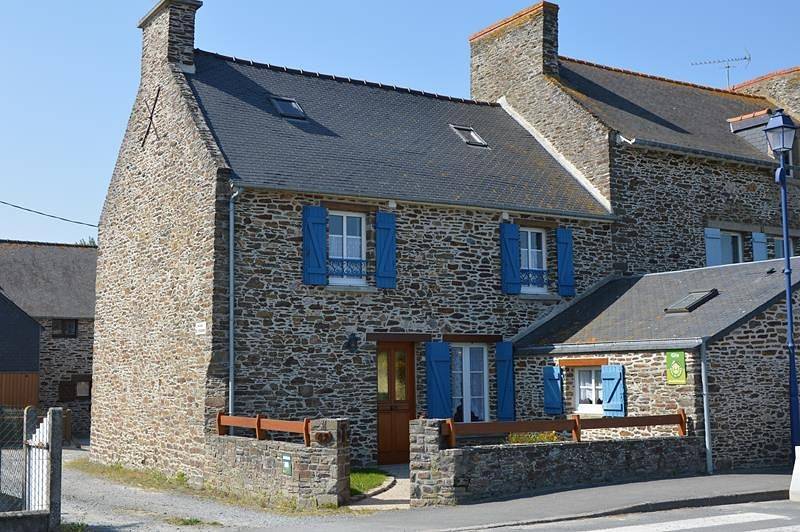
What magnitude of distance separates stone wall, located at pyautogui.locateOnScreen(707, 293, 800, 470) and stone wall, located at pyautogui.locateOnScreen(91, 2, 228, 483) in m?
8.07

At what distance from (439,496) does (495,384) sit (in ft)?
20.3

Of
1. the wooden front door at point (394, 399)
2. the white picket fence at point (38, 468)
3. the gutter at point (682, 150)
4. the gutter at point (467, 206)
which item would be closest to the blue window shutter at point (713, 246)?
the gutter at point (682, 150)

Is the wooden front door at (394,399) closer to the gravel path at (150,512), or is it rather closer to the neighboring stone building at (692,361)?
the neighboring stone building at (692,361)

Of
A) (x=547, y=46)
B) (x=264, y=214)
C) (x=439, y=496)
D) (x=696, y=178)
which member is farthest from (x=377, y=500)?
(x=547, y=46)

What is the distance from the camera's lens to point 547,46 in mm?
23641

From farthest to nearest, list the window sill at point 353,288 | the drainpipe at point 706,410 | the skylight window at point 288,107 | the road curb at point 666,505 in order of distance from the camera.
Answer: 1. the skylight window at point 288,107
2. the window sill at point 353,288
3. the drainpipe at point 706,410
4. the road curb at point 666,505

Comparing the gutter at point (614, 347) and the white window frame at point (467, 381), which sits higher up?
the gutter at point (614, 347)

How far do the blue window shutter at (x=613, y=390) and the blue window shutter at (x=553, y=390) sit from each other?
1.11 meters

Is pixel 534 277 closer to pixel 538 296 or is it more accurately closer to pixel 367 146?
pixel 538 296

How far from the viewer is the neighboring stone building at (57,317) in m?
32.1

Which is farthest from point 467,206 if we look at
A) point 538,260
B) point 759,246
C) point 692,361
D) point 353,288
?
point 759,246

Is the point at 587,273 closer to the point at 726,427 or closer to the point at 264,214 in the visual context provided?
the point at 726,427

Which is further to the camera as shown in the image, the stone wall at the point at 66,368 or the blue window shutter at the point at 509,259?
the stone wall at the point at 66,368

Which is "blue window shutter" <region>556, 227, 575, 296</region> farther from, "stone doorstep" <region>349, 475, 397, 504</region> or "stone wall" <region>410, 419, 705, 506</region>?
"stone doorstep" <region>349, 475, 397, 504</region>
